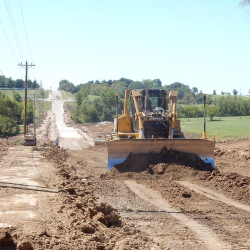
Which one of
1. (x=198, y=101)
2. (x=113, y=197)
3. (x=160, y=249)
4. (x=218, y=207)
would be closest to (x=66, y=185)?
(x=113, y=197)

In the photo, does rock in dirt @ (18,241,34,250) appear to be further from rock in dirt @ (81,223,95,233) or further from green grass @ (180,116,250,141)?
green grass @ (180,116,250,141)

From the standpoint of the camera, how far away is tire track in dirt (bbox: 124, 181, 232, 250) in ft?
24.1

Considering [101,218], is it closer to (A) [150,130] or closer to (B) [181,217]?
(B) [181,217]

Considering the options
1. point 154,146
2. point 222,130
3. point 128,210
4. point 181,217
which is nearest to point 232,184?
point 154,146

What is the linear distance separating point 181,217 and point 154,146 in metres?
6.55

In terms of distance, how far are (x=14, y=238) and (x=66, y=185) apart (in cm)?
693

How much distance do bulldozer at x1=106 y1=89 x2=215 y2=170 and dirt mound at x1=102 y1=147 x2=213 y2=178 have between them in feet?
0.71

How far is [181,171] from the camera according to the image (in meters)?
15.2

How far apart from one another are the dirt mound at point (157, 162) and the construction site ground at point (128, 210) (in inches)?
3.3

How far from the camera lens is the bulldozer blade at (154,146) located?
15841 mm

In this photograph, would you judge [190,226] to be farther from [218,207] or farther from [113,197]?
[113,197]

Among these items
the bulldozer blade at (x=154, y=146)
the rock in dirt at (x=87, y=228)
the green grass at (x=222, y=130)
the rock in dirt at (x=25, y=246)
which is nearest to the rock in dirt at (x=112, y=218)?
the rock in dirt at (x=87, y=228)

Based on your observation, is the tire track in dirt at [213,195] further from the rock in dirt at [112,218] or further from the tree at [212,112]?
the tree at [212,112]

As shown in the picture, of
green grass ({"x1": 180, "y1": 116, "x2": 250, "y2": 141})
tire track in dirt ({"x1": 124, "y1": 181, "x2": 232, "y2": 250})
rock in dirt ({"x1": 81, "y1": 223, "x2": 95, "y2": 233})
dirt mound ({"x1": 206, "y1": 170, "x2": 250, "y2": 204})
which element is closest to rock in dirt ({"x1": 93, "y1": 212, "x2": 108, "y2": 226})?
rock in dirt ({"x1": 81, "y1": 223, "x2": 95, "y2": 233})
